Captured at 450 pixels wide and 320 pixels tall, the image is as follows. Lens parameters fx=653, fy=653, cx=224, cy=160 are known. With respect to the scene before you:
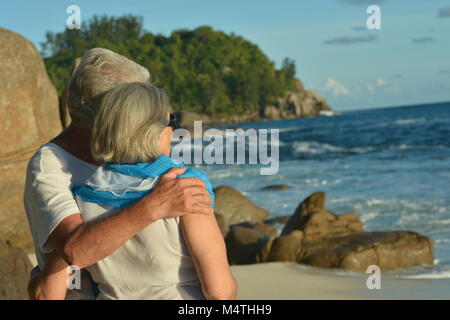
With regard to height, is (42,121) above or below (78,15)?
below

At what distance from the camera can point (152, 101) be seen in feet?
6.71

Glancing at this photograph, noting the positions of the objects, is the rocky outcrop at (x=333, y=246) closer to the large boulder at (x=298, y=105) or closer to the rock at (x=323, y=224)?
the rock at (x=323, y=224)

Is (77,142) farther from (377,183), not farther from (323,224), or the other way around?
(377,183)

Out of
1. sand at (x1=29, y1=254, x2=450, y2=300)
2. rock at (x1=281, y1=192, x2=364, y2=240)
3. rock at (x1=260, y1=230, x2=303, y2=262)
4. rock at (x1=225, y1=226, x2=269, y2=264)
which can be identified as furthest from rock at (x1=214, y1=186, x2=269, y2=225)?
sand at (x1=29, y1=254, x2=450, y2=300)

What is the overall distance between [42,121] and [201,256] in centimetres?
670

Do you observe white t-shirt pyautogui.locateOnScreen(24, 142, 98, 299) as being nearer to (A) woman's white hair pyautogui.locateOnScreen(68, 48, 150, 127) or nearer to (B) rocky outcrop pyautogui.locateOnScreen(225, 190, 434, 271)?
(A) woman's white hair pyautogui.locateOnScreen(68, 48, 150, 127)

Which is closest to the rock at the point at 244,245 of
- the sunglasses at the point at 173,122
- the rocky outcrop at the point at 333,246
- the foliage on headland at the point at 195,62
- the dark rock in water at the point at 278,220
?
the rocky outcrop at the point at 333,246

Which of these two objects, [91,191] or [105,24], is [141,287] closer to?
[91,191]

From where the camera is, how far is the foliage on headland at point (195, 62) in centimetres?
10138

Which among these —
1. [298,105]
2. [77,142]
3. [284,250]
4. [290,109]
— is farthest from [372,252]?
[298,105]

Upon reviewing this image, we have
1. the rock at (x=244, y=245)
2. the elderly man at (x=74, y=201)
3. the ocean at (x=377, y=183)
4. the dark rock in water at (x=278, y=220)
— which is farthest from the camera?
the dark rock in water at (x=278, y=220)

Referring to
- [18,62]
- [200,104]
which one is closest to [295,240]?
[18,62]

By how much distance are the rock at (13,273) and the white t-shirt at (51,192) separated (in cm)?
272
